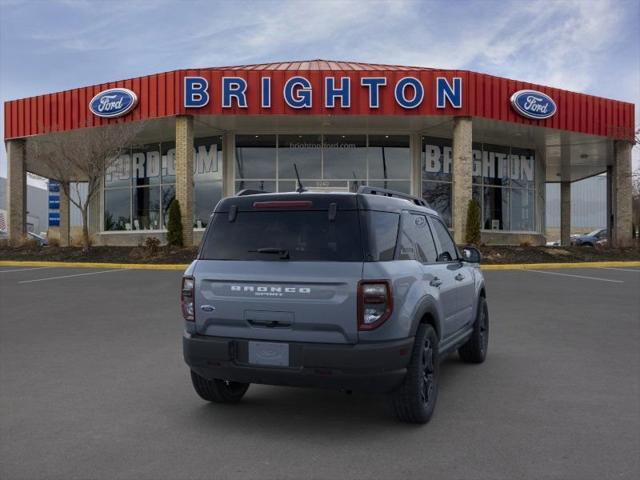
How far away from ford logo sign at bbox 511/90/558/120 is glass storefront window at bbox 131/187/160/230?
15494mm

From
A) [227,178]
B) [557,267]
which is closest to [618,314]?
[557,267]

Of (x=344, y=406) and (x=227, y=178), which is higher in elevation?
(x=227, y=178)

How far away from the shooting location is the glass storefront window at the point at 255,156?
24.6 m

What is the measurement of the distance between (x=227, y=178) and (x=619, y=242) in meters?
16.7

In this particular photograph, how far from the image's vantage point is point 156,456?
379 cm

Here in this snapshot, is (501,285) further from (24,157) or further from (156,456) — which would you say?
(24,157)

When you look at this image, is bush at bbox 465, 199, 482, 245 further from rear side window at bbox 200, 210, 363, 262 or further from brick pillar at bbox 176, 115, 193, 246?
rear side window at bbox 200, 210, 363, 262

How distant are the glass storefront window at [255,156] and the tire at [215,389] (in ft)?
65.4

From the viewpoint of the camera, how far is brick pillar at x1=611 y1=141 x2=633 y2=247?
82.2 ft

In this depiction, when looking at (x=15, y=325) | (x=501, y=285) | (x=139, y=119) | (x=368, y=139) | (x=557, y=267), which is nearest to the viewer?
(x=15, y=325)

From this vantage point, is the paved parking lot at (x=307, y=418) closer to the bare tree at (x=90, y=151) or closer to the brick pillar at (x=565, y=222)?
the bare tree at (x=90, y=151)

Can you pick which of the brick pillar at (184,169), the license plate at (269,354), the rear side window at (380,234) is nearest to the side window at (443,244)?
the rear side window at (380,234)

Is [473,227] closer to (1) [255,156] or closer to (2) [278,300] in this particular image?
(1) [255,156]

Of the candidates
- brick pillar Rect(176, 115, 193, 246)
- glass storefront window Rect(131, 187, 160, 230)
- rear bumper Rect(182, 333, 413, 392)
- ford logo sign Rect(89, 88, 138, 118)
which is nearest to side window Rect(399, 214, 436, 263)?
rear bumper Rect(182, 333, 413, 392)
